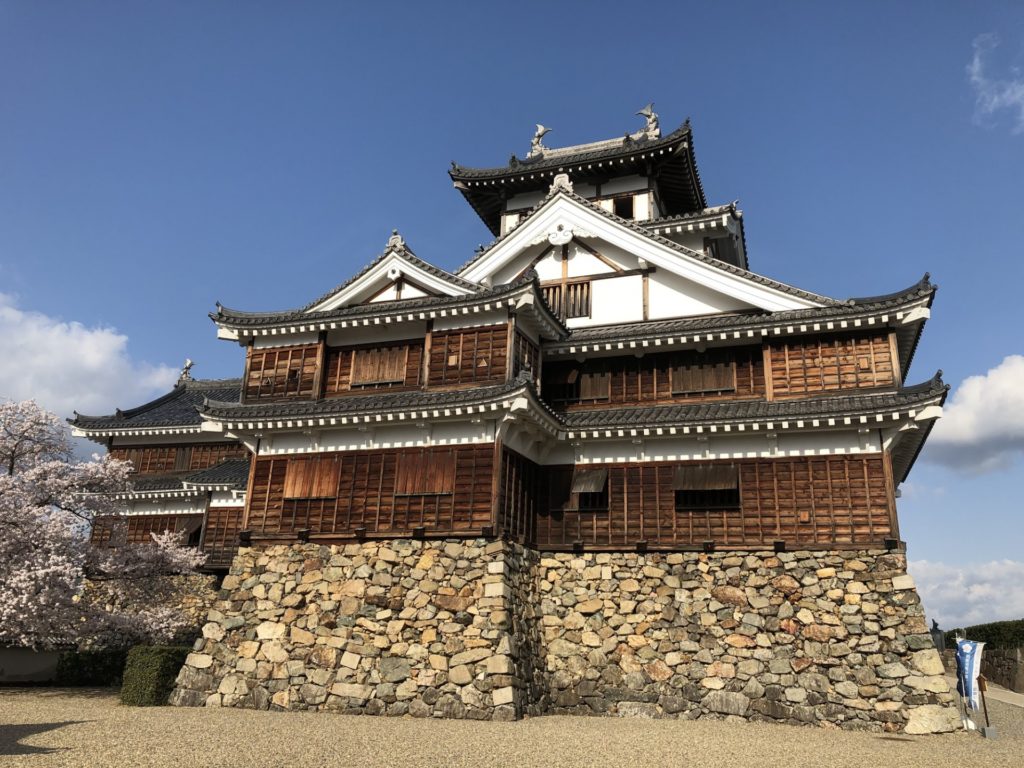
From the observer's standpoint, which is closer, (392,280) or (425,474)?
(425,474)

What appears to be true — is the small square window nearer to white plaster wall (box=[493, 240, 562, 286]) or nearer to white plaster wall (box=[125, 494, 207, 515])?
white plaster wall (box=[493, 240, 562, 286])

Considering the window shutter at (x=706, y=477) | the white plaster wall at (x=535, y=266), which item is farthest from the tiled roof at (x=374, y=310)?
the window shutter at (x=706, y=477)

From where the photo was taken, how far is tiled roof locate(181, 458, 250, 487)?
2855 centimetres

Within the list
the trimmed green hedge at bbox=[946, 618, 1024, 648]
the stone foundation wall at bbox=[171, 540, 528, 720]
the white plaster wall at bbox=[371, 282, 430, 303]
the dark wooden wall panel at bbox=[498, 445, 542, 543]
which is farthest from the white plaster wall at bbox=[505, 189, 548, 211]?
the trimmed green hedge at bbox=[946, 618, 1024, 648]

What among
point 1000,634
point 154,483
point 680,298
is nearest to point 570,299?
point 680,298

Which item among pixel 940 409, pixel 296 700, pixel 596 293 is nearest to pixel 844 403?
pixel 940 409

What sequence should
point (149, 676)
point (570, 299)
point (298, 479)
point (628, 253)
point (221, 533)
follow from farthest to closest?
point (221, 533), point (570, 299), point (628, 253), point (298, 479), point (149, 676)

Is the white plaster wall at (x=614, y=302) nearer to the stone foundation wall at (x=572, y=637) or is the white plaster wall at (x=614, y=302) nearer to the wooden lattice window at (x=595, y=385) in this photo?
the wooden lattice window at (x=595, y=385)

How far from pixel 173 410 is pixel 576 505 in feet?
77.0

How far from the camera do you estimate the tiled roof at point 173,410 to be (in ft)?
106

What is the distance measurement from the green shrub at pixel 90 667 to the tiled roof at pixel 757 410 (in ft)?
54.5

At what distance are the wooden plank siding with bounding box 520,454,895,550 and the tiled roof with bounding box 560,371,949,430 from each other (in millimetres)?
1309

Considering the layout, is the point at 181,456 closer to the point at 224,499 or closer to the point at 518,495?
the point at 224,499

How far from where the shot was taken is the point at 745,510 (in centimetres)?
1873
